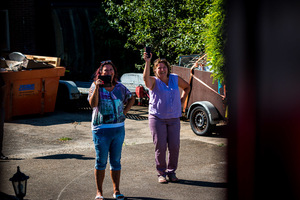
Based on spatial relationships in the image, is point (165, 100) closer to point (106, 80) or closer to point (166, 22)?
point (106, 80)

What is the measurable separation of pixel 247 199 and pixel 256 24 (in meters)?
0.74

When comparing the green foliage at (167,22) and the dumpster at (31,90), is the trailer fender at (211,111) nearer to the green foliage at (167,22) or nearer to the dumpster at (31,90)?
the green foliage at (167,22)

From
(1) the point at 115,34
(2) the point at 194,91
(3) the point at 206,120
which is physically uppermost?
(1) the point at 115,34

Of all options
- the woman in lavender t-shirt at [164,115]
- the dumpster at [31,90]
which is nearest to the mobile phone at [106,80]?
the woman in lavender t-shirt at [164,115]

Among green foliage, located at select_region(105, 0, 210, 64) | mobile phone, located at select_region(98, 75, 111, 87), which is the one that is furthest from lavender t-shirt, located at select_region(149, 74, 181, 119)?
green foliage, located at select_region(105, 0, 210, 64)

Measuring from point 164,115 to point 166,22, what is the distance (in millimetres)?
7180

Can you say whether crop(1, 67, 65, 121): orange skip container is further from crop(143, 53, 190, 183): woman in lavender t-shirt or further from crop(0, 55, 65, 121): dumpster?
crop(143, 53, 190, 183): woman in lavender t-shirt

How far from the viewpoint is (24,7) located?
1394 centimetres

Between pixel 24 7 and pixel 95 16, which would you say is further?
pixel 95 16

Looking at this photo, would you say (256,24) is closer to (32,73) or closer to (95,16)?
(32,73)

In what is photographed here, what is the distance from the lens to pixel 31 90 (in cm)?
1009

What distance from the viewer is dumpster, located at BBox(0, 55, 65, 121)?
31.9ft

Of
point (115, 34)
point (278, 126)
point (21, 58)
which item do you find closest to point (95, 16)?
point (115, 34)

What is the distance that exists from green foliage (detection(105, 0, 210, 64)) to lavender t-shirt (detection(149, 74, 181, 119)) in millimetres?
5703
